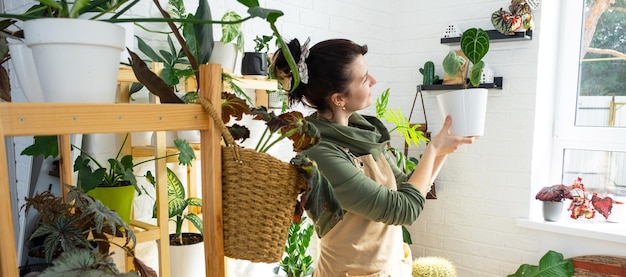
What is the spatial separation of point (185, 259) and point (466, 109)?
1.01 m

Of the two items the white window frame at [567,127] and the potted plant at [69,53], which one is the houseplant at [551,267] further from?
the potted plant at [69,53]

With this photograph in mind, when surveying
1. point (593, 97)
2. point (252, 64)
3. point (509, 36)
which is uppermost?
point (509, 36)

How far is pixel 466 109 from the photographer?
1287 millimetres

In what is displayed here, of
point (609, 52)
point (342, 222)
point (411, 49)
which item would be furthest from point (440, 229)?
point (342, 222)

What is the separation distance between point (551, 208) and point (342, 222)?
5.01ft

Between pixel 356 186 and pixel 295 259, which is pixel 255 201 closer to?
pixel 356 186

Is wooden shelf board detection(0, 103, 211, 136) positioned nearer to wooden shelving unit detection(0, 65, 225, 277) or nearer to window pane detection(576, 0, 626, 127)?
wooden shelving unit detection(0, 65, 225, 277)

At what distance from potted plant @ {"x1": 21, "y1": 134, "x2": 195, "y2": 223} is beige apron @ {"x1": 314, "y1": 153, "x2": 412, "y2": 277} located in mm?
514

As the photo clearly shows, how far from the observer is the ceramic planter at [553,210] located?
233 centimetres

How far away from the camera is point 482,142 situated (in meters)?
2.54

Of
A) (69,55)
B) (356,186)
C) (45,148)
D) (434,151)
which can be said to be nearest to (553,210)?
(434,151)

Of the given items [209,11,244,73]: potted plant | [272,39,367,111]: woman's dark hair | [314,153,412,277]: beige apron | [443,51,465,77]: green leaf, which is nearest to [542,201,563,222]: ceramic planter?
[443,51,465,77]: green leaf

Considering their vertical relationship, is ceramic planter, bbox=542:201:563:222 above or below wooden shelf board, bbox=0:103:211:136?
below

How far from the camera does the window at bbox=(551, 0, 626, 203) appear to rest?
7.71ft
